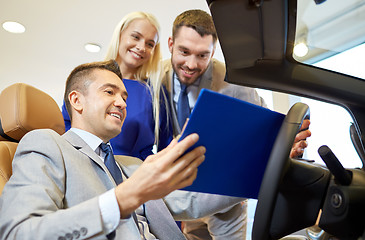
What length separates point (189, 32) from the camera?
1742 millimetres

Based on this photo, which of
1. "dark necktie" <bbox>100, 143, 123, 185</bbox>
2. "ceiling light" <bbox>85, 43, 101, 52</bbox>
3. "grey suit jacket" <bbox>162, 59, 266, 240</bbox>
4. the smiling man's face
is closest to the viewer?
"dark necktie" <bbox>100, 143, 123, 185</bbox>

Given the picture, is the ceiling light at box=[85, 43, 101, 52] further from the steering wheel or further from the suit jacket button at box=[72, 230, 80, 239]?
the steering wheel

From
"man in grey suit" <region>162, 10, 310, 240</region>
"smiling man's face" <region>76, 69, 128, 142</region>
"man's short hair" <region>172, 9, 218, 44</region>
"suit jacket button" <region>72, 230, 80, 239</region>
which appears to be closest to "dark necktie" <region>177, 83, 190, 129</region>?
"man in grey suit" <region>162, 10, 310, 240</region>

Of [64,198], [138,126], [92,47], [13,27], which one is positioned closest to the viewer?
[64,198]

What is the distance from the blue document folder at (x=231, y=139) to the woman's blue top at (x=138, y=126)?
0.91 m

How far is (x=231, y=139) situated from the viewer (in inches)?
27.2

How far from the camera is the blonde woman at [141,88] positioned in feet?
5.59

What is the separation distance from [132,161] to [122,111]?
0.23 m

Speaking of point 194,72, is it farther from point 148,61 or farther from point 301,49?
point 301,49

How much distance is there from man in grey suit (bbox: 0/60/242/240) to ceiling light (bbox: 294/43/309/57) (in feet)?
0.93

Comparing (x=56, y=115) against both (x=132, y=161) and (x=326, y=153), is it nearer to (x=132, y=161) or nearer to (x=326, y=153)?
(x=132, y=161)

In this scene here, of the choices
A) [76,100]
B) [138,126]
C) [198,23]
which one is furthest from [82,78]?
[198,23]

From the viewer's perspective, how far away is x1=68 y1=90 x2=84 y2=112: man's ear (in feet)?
4.43

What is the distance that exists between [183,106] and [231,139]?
3.44 feet
